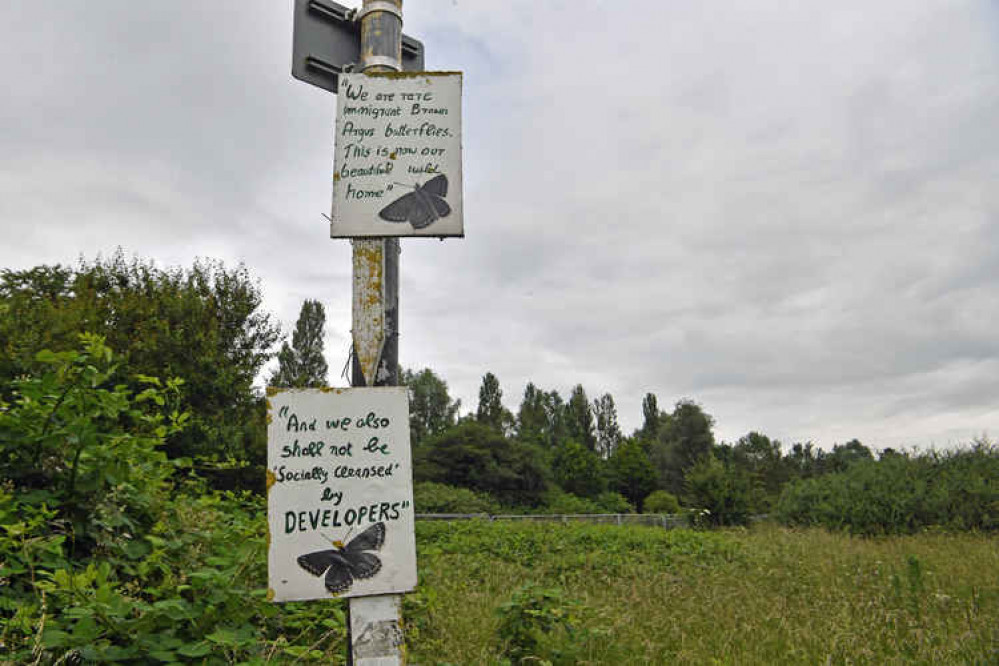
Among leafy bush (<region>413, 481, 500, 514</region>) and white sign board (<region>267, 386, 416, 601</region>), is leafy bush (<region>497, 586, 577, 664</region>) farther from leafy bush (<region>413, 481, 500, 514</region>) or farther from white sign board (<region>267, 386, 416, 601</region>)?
leafy bush (<region>413, 481, 500, 514</region>)

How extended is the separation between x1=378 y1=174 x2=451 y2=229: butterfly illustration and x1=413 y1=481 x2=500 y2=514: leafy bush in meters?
22.3

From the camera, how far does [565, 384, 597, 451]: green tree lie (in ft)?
190

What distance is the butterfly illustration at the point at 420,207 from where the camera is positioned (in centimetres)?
216

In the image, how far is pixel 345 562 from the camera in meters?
1.82

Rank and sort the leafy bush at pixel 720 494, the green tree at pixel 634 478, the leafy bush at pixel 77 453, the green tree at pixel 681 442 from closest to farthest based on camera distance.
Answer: the leafy bush at pixel 77 453
the leafy bush at pixel 720 494
the green tree at pixel 681 442
the green tree at pixel 634 478

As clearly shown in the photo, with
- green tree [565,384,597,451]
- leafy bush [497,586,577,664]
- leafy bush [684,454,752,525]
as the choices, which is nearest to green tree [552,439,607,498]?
green tree [565,384,597,451]

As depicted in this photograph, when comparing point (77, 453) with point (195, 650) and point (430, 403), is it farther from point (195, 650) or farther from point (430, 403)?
point (430, 403)

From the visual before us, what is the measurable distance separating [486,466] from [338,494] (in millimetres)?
32823

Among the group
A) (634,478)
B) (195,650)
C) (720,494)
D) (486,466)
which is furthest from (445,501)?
(195,650)

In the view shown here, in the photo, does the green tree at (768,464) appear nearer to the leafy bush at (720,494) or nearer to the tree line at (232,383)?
the tree line at (232,383)

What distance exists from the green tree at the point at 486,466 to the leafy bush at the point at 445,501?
5471mm

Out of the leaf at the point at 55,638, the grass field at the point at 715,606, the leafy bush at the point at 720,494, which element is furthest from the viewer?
the leafy bush at the point at 720,494

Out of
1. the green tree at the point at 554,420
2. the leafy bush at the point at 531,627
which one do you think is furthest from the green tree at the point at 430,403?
the leafy bush at the point at 531,627

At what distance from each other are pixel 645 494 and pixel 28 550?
4458 centimetres
